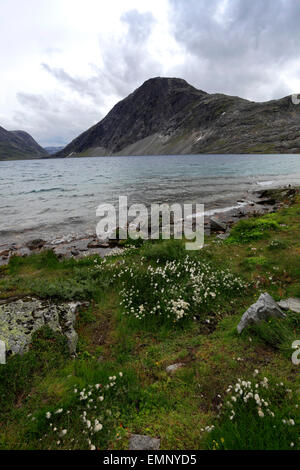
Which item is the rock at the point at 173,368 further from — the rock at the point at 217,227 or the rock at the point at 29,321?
the rock at the point at 217,227

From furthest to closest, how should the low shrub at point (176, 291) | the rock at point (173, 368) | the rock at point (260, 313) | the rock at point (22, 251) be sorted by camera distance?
the rock at point (22, 251) → the low shrub at point (176, 291) → the rock at point (260, 313) → the rock at point (173, 368)

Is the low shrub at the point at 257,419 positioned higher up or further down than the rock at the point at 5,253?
higher up

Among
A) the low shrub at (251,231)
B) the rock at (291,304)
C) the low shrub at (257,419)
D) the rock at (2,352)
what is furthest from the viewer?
the low shrub at (251,231)

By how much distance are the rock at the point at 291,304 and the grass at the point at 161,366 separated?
28 cm

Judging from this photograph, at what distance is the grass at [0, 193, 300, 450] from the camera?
142 inches

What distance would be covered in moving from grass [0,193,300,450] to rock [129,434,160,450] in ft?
0.38

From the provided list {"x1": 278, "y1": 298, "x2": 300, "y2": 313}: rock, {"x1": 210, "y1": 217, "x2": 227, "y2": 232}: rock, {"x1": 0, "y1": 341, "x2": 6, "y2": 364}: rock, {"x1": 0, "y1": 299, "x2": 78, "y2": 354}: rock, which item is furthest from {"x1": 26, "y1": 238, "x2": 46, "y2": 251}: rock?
{"x1": 278, "y1": 298, "x2": 300, "y2": 313}: rock

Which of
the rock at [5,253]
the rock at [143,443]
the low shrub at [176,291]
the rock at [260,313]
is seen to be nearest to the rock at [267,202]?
the low shrub at [176,291]

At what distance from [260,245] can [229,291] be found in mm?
4766

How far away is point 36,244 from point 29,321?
36.7 ft

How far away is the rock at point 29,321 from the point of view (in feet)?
17.1

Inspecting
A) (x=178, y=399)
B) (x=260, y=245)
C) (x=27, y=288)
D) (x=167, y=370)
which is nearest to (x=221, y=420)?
(x=178, y=399)

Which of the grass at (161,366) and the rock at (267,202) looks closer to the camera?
the grass at (161,366)
